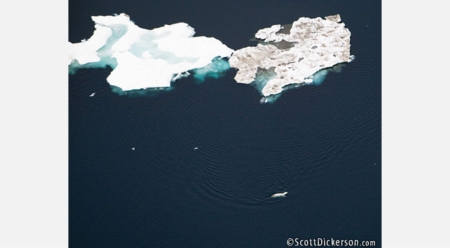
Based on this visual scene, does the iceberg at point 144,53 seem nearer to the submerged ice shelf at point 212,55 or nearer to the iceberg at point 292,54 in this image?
the submerged ice shelf at point 212,55

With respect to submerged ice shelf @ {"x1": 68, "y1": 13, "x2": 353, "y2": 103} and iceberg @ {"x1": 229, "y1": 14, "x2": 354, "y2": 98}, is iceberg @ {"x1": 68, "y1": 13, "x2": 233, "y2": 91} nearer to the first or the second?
submerged ice shelf @ {"x1": 68, "y1": 13, "x2": 353, "y2": 103}

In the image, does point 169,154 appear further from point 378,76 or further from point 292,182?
point 378,76

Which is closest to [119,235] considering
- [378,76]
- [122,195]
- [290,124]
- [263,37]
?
[122,195]

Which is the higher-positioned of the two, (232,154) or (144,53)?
(144,53)

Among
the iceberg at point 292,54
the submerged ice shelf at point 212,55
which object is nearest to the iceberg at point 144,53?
the submerged ice shelf at point 212,55

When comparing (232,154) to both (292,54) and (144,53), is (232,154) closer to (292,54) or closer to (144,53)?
(292,54)

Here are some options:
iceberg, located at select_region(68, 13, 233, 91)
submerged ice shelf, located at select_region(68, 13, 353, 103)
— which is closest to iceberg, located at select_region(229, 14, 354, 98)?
submerged ice shelf, located at select_region(68, 13, 353, 103)

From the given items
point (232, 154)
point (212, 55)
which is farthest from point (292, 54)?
point (232, 154)
